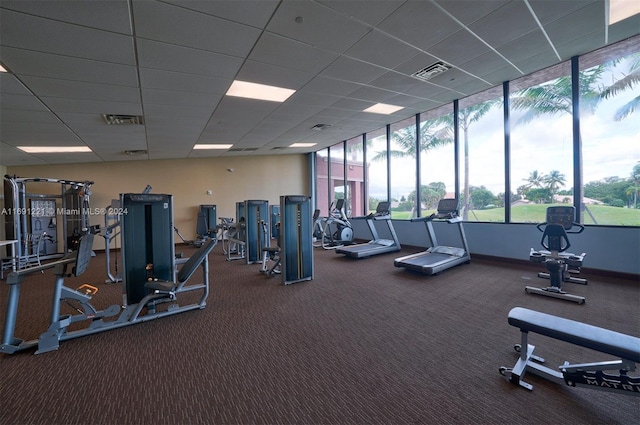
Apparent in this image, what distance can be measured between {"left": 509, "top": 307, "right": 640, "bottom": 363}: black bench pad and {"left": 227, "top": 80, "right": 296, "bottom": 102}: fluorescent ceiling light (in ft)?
13.5

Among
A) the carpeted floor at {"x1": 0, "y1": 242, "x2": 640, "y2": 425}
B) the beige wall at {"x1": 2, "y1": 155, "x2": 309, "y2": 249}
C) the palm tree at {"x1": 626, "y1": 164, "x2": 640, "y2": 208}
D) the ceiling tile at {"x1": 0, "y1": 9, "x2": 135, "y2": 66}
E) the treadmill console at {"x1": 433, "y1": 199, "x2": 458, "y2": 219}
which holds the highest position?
the ceiling tile at {"x1": 0, "y1": 9, "x2": 135, "y2": 66}

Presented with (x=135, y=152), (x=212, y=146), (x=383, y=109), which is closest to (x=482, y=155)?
(x=383, y=109)

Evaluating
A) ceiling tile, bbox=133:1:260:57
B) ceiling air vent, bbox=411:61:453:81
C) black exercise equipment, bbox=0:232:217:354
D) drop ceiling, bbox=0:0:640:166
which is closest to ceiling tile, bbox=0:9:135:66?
drop ceiling, bbox=0:0:640:166

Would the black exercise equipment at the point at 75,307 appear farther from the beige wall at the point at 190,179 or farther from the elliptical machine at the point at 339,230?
the beige wall at the point at 190,179

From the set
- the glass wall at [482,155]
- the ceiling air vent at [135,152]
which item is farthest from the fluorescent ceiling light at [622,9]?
the ceiling air vent at [135,152]

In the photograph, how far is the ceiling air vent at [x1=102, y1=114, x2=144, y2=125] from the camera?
4489 mm

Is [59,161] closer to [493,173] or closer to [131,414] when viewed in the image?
[131,414]

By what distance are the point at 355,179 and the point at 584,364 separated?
7771 mm

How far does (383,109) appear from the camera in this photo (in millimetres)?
5809

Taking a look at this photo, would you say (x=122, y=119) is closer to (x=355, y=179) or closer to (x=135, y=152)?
(x=135, y=152)

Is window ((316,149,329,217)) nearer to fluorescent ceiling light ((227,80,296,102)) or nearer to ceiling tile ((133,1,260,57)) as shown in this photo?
fluorescent ceiling light ((227,80,296,102))

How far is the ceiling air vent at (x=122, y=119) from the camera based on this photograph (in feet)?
14.7

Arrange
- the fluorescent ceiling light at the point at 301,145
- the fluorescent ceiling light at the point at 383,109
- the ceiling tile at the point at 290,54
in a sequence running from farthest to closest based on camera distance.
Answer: the fluorescent ceiling light at the point at 301,145, the fluorescent ceiling light at the point at 383,109, the ceiling tile at the point at 290,54

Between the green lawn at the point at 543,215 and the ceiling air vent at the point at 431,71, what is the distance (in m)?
2.73
